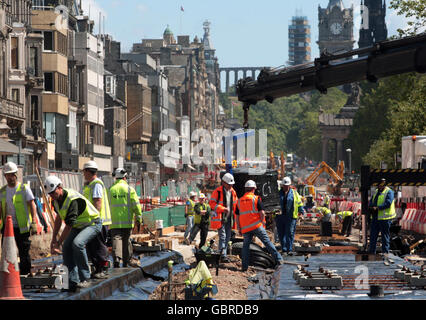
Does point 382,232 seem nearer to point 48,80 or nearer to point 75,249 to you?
point 75,249

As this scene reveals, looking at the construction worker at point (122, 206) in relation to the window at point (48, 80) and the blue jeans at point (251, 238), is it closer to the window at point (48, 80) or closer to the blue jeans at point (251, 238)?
the blue jeans at point (251, 238)

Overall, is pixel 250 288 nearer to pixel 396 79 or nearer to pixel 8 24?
pixel 8 24

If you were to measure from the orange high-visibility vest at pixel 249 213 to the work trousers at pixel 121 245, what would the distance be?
2242 mm

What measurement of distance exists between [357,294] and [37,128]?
160 ft

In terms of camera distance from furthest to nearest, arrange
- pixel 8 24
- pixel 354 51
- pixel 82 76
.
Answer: pixel 82 76
pixel 8 24
pixel 354 51

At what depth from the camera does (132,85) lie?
118 m

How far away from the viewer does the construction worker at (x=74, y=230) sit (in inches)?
573

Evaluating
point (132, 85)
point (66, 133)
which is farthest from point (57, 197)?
point (132, 85)

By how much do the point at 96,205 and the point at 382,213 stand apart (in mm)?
9919

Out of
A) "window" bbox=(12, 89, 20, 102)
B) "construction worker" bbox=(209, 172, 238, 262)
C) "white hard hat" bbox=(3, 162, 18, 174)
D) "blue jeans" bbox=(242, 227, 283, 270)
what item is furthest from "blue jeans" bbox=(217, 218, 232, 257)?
"window" bbox=(12, 89, 20, 102)

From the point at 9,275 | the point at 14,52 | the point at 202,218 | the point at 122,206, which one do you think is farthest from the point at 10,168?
the point at 14,52

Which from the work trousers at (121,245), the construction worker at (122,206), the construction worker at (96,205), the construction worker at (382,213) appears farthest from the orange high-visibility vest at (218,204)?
the construction worker at (96,205)

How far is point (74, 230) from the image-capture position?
589 inches

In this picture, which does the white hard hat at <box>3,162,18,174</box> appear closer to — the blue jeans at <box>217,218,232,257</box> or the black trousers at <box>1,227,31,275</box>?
the black trousers at <box>1,227,31,275</box>
